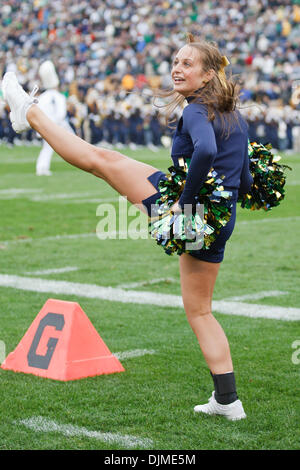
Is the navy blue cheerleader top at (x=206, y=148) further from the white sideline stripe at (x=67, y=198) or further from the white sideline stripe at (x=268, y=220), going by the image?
the white sideline stripe at (x=67, y=198)

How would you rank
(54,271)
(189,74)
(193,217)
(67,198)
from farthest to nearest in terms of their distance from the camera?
(67,198)
(54,271)
(189,74)
(193,217)

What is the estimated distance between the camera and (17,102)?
3391 mm

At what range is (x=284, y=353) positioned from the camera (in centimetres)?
401

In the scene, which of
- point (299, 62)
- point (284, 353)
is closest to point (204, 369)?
point (284, 353)

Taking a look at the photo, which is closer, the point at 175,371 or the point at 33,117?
the point at 33,117

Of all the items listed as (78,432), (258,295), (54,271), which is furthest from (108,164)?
(54,271)

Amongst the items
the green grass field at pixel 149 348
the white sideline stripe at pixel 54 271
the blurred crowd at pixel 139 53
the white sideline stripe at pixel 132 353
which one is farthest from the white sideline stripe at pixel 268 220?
the blurred crowd at pixel 139 53

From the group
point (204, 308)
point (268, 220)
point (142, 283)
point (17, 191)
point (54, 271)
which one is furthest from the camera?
point (17, 191)

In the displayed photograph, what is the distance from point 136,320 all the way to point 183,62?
2043 mm

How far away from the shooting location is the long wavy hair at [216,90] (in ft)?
9.55

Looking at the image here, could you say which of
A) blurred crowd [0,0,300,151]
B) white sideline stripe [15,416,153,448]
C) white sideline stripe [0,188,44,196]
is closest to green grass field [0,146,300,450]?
white sideline stripe [15,416,153,448]

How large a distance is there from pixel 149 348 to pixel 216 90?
1.66 metres

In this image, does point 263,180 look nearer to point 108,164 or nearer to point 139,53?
point 108,164

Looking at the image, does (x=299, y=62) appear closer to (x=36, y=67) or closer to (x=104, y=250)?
(x=36, y=67)
